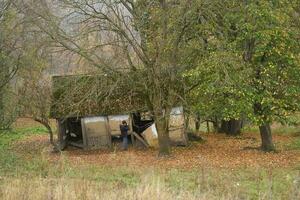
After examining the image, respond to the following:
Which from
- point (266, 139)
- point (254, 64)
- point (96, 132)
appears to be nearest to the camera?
point (254, 64)

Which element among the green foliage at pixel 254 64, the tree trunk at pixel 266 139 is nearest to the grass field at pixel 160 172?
the tree trunk at pixel 266 139

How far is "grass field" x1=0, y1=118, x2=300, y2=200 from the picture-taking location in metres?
9.99

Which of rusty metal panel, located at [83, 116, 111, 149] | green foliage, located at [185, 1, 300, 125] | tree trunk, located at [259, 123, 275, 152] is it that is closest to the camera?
green foliage, located at [185, 1, 300, 125]

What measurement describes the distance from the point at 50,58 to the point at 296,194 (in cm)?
1860

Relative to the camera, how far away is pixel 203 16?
2292 cm

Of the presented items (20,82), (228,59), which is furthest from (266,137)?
(20,82)

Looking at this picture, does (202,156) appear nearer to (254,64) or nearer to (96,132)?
(254,64)

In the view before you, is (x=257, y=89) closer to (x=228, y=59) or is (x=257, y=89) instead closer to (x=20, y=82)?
(x=228, y=59)

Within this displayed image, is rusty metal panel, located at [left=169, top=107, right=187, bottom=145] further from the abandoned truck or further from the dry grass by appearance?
the dry grass

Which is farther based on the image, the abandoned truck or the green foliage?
the abandoned truck

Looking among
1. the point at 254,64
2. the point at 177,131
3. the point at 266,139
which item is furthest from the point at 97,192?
the point at 177,131

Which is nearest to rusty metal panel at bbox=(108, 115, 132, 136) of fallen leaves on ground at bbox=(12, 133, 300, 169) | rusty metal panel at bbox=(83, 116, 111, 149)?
rusty metal panel at bbox=(83, 116, 111, 149)

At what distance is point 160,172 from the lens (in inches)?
677

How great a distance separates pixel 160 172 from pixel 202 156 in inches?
273
